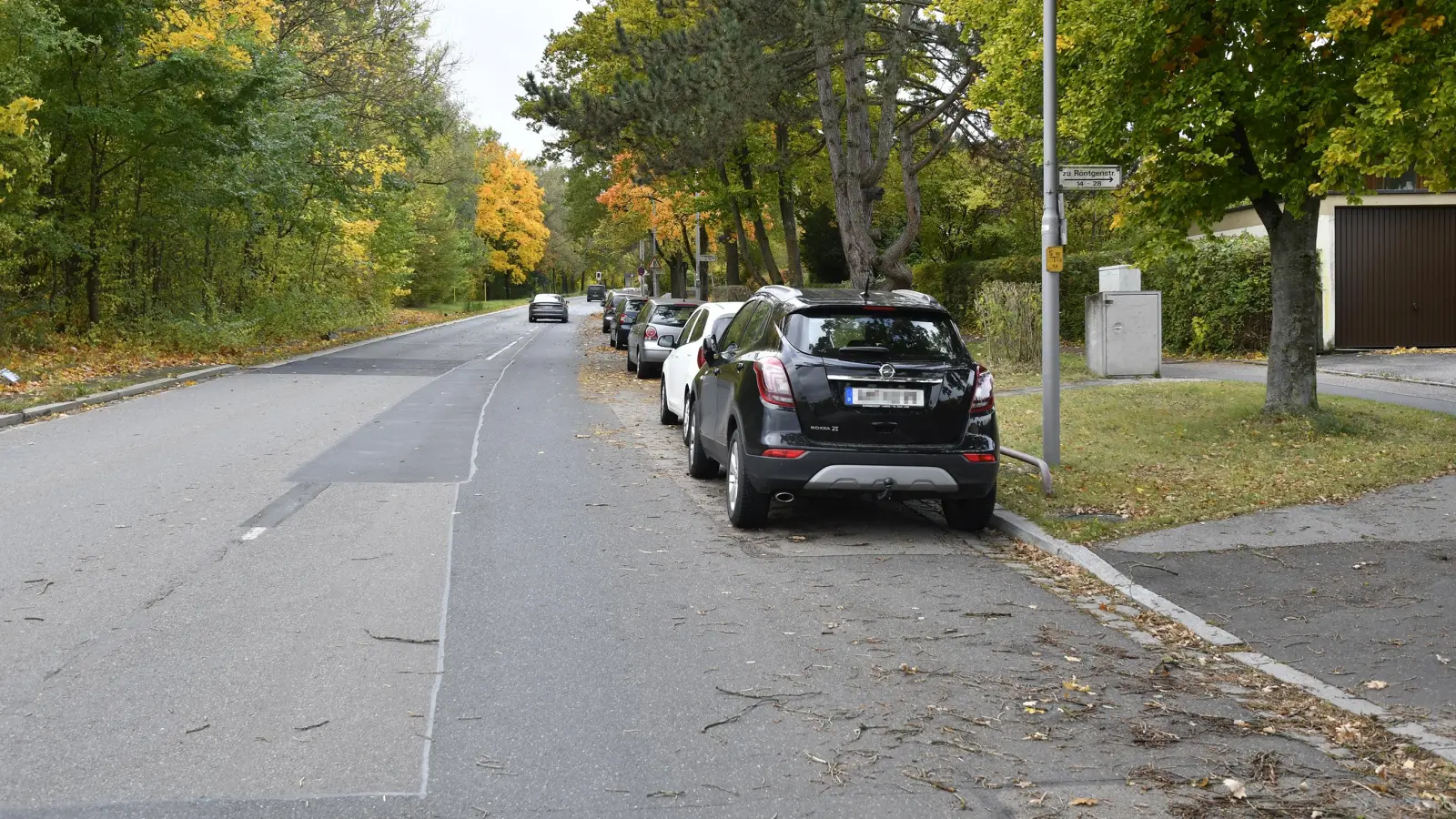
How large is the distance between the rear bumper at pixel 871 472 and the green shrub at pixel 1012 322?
1253cm

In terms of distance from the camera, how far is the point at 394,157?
3462cm

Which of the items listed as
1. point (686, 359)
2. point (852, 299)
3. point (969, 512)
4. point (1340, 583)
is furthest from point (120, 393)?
point (1340, 583)

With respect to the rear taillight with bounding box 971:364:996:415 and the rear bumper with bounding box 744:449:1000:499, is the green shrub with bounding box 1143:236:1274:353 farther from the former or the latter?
the rear bumper with bounding box 744:449:1000:499

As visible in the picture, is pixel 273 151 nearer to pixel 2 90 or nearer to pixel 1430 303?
pixel 2 90

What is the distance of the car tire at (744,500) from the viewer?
28.0ft

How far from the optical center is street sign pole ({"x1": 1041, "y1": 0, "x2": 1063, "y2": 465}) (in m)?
10.1

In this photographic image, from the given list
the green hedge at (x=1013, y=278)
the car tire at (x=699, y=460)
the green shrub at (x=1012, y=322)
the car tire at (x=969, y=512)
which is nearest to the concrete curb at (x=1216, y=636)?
the car tire at (x=969, y=512)

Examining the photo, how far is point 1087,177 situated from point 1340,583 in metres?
4.42

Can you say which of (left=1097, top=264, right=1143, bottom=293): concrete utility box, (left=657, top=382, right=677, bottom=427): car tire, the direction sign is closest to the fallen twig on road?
the direction sign

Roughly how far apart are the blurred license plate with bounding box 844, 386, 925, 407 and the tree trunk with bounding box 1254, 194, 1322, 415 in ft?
18.2

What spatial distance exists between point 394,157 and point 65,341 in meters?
12.9

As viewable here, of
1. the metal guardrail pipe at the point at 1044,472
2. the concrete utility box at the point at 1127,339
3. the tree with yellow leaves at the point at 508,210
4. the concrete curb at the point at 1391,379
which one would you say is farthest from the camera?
the tree with yellow leaves at the point at 508,210

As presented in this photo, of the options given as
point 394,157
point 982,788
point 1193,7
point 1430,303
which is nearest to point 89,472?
point 982,788

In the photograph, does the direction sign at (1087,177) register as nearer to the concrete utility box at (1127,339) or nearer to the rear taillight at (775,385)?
the rear taillight at (775,385)
